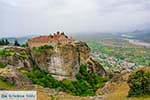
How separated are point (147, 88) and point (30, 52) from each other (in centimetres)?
3442

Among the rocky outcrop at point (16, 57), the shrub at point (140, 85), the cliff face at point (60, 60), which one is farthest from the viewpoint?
the cliff face at point (60, 60)

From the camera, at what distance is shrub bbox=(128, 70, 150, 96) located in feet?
234

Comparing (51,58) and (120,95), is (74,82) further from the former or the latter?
(120,95)

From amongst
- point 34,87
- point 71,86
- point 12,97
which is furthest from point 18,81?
point 12,97

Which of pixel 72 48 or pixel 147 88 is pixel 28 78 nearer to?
pixel 72 48

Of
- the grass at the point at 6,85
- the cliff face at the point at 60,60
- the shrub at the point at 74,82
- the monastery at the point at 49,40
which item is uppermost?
the monastery at the point at 49,40

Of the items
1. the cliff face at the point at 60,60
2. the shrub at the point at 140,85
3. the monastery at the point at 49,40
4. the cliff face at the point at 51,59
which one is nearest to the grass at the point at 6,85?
the cliff face at the point at 51,59

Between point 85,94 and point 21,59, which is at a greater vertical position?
point 21,59

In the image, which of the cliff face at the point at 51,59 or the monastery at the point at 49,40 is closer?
the cliff face at the point at 51,59

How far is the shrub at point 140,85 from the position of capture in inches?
2808

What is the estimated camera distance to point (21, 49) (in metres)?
99.1

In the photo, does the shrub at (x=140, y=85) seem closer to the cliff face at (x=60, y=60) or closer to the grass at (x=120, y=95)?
the grass at (x=120, y=95)

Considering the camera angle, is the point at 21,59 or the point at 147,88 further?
the point at 21,59

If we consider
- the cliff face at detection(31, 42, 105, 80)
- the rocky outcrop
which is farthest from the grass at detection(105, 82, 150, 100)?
the rocky outcrop
